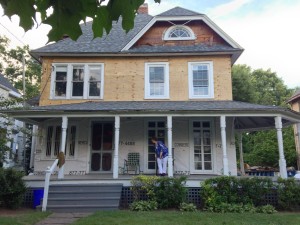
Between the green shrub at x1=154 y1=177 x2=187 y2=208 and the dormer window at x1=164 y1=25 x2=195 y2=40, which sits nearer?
the green shrub at x1=154 y1=177 x2=187 y2=208

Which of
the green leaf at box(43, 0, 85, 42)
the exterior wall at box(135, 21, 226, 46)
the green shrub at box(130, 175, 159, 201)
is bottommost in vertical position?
the green shrub at box(130, 175, 159, 201)

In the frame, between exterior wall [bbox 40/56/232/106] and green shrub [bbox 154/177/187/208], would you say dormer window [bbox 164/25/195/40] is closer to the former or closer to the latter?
exterior wall [bbox 40/56/232/106]

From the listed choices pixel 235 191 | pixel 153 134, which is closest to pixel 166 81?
pixel 153 134

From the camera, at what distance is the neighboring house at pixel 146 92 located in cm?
1435

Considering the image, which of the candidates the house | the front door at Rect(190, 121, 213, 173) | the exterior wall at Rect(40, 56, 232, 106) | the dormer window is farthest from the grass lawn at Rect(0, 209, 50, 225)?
the dormer window

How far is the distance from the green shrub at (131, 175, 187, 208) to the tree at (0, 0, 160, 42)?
885cm

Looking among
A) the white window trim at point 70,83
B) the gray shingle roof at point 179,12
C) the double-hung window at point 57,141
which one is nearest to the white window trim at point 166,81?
the white window trim at point 70,83

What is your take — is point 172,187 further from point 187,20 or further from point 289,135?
point 289,135

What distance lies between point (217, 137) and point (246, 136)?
23.6m

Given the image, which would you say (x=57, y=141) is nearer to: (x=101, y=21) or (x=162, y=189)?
(x=162, y=189)

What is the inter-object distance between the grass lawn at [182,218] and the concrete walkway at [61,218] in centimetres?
40

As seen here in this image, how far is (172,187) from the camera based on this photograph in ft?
34.1

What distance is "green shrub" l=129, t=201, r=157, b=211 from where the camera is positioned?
1006 cm

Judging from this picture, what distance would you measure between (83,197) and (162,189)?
2727 millimetres
